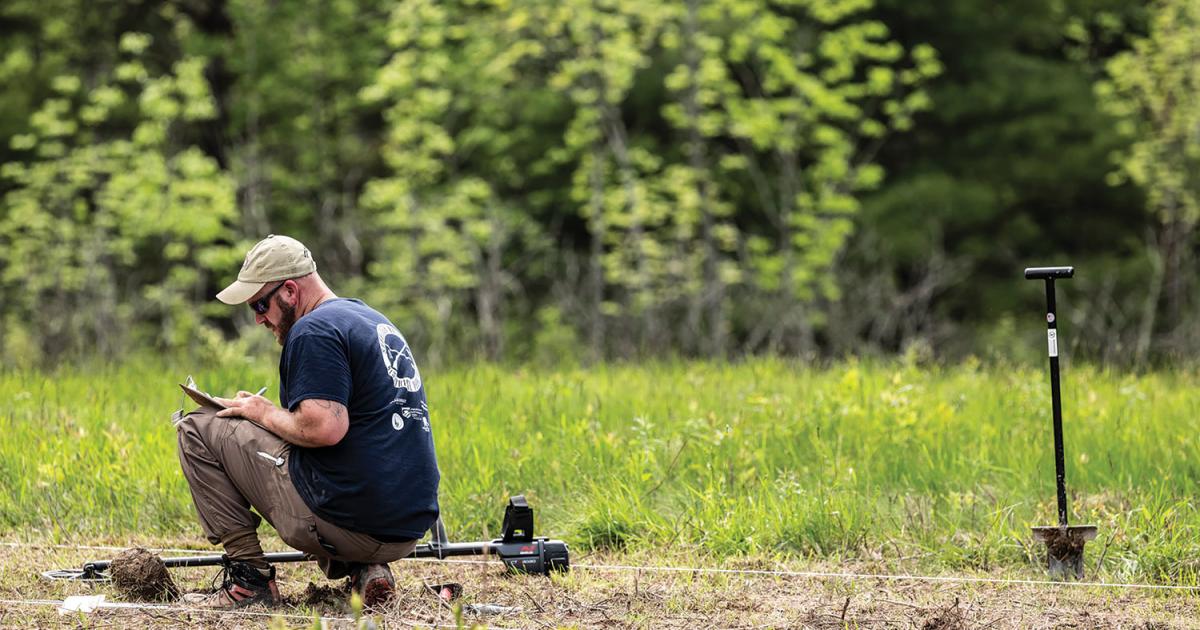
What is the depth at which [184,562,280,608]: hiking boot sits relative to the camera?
563 cm

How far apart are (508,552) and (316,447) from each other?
111cm

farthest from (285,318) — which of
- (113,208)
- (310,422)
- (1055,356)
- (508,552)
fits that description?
(113,208)

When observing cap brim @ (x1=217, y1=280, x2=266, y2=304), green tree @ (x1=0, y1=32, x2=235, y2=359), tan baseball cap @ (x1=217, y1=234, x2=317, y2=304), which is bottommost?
cap brim @ (x1=217, y1=280, x2=266, y2=304)

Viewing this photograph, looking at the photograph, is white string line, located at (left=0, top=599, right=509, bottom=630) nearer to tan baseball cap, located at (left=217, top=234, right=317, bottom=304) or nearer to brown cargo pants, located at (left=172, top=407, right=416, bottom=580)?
brown cargo pants, located at (left=172, top=407, right=416, bottom=580)

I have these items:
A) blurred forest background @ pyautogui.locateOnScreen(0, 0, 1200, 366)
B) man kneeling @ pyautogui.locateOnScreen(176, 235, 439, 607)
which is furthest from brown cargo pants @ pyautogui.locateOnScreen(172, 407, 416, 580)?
blurred forest background @ pyautogui.locateOnScreen(0, 0, 1200, 366)

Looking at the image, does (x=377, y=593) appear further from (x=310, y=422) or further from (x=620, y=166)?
(x=620, y=166)

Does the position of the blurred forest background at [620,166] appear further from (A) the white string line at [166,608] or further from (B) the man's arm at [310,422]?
(B) the man's arm at [310,422]

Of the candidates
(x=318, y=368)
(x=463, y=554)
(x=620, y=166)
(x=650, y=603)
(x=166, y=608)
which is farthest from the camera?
(x=620, y=166)

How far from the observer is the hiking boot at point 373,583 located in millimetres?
5566

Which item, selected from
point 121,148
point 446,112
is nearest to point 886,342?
point 446,112

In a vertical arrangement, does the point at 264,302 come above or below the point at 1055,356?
above

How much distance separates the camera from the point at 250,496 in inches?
222

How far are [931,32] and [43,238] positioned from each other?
1629cm

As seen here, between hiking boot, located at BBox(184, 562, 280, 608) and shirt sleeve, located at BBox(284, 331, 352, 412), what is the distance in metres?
0.84
